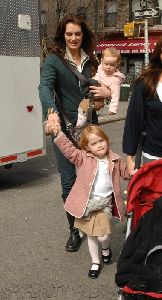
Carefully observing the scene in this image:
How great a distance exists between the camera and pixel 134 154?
13.9ft

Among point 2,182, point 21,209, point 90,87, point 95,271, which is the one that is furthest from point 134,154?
point 2,182

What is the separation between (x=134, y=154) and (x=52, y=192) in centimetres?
357

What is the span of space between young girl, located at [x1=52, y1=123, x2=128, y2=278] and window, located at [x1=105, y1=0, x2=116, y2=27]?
32.1 metres

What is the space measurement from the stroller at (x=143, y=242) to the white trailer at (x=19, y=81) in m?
3.83

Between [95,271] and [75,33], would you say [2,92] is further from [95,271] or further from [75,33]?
[95,271]

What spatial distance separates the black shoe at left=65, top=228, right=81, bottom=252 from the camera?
5.24 m

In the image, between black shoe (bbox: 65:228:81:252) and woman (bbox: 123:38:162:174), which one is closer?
woman (bbox: 123:38:162:174)

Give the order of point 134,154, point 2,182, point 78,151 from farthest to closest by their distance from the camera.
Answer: point 2,182, point 78,151, point 134,154

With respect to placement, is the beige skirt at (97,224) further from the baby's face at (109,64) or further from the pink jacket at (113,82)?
the baby's face at (109,64)

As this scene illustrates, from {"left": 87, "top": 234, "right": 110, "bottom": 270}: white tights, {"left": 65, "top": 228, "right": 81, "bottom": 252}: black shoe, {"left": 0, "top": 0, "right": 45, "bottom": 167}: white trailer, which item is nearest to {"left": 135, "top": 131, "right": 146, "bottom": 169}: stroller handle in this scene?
{"left": 87, "top": 234, "right": 110, "bottom": 270}: white tights

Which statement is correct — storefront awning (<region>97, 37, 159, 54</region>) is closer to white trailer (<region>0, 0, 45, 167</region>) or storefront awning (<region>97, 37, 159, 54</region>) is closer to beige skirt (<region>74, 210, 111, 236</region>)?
white trailer (<region>0, 0, 45, 167</region>)

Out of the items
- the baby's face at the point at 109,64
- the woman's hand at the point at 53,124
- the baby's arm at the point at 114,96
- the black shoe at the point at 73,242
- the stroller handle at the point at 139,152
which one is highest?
the baby's face at the point at 109,64

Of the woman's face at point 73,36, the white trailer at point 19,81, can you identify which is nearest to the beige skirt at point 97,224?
the woman's face at point 73,36

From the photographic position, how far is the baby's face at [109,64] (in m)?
4.70
